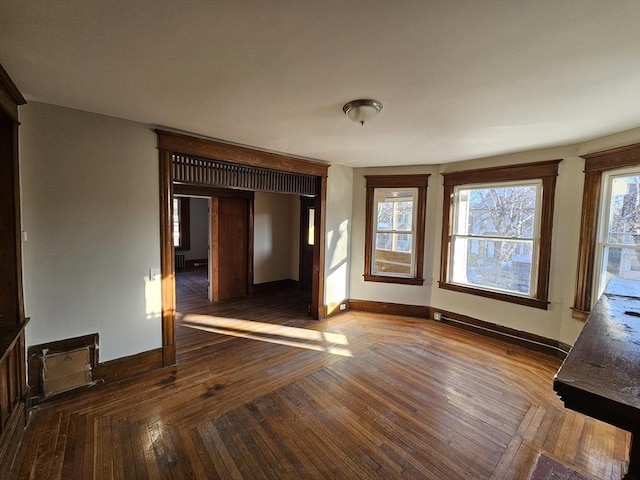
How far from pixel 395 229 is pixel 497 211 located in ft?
4.80

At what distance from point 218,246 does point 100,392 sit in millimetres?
3145

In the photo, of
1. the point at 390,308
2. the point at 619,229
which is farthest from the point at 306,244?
the point at 619,229

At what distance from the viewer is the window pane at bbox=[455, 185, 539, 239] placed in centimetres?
373

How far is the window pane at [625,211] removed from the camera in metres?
2.84

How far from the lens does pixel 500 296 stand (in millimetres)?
3891

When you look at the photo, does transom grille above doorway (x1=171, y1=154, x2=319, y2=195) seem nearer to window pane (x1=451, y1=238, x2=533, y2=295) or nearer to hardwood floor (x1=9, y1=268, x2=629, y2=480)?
hardwood floor (x1=9, y1=268, x2=629, y2=480)

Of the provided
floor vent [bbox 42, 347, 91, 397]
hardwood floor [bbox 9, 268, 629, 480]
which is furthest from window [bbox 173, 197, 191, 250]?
floor vent [bbox 42, 347, 91, 397]

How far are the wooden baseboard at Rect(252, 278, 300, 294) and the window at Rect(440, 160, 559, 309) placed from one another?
3.36m

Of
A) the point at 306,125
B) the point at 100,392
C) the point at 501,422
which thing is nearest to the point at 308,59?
the point at 306,125

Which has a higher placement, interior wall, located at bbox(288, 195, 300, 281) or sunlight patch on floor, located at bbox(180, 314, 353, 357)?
interior wall, located at bbox(288, 195, 300, 281)

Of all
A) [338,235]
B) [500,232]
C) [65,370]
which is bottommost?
[65,370]

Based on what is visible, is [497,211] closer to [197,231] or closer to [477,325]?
[477,325]

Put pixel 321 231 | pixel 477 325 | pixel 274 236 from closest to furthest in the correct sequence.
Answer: pixel 477 325, pixel 321 231, pixel 274 236

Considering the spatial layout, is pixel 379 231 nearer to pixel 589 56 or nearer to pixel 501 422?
pixel 501 422
